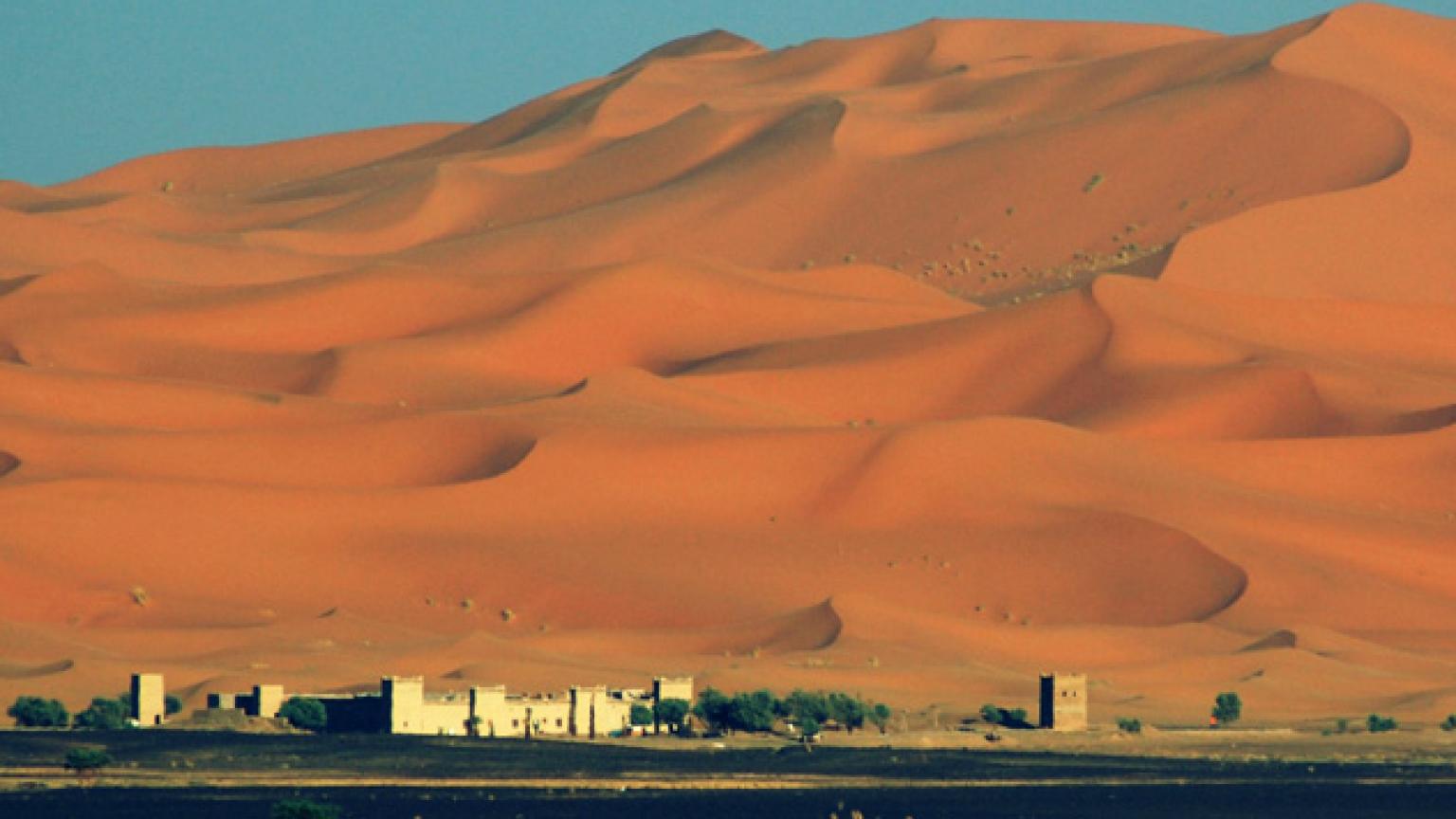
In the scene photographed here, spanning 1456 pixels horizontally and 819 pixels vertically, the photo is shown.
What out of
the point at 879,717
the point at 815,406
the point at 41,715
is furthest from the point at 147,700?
the point at 815,406

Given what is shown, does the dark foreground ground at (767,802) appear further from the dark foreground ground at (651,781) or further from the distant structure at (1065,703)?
the distant structure at (1065,703)

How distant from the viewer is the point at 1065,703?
69.2 metres

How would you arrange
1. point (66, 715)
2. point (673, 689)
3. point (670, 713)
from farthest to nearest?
1. point (673, 689)
2. point (670, 713)
3. point (66, 715)

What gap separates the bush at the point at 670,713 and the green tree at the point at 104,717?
9.24m

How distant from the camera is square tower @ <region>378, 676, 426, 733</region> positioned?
64.7 m

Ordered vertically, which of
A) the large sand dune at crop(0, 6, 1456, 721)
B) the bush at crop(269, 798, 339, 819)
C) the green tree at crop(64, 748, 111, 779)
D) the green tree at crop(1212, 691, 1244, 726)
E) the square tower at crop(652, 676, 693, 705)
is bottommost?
the bush at crop(269, 798, 339, 819)

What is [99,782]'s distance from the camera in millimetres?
54969

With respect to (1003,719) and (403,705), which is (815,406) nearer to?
(1003,719)

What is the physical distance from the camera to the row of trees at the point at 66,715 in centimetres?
6569

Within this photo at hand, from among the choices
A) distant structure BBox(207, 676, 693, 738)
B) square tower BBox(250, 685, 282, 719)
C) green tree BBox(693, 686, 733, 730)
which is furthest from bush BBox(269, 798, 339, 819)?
green tree BBox(693, 686, 733, 730)

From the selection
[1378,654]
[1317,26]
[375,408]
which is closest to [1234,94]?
[1317,26]

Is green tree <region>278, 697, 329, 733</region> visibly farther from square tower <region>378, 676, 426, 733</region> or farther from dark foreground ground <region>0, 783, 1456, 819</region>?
dark foreground ground <region>0, 783, 1456, 819</region>

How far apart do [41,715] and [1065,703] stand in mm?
18064

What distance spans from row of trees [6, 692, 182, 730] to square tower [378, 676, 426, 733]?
4546 millimetres
